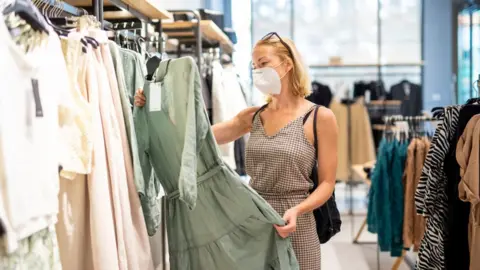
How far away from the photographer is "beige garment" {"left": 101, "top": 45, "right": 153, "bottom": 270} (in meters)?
1.81

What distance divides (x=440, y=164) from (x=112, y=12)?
6.10ft

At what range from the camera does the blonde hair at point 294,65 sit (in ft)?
7.15

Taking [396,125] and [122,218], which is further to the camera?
[396,125]

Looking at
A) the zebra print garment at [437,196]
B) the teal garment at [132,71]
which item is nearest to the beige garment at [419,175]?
the zebra print garment at [437,196]

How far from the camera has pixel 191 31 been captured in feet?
14.7

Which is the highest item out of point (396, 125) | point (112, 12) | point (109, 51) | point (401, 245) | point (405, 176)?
point (112, 12)

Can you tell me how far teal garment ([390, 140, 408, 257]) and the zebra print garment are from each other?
1333mm

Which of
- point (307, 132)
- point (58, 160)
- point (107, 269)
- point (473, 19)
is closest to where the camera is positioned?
point (58, 160)

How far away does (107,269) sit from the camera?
1692mm

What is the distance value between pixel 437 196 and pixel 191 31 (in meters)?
2.45

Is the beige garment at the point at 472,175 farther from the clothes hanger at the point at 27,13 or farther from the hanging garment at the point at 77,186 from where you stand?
the clothes hanger at the point at 27,13

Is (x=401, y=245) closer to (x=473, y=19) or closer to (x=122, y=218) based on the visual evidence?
(x=122, y=218)

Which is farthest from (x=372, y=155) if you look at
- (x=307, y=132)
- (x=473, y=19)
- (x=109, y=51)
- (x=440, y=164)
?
(x=109, y=51)

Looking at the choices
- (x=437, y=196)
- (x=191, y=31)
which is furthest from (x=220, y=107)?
(x=437, y=196)
